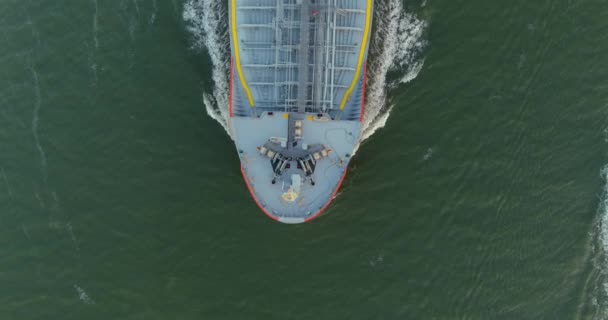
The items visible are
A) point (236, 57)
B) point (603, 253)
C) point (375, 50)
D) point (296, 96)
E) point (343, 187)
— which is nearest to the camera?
point (296, 96)

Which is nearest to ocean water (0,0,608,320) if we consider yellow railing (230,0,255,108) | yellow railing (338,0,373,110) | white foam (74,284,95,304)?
white foam (74,284,95,304)

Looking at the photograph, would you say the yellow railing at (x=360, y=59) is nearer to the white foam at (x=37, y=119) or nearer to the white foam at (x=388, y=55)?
the white foam at (x=388, y=55)

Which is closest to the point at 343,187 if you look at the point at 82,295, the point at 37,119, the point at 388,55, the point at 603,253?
the point at 388,55

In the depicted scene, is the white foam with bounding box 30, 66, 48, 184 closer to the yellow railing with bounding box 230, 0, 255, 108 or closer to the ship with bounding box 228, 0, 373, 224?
the ship with bounding box 228, 0, 373, 224

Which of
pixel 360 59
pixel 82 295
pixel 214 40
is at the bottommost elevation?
pixel 82 295

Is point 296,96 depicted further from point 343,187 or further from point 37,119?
point 37,119

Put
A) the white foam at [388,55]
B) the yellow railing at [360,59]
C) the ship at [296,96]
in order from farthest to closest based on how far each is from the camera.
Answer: the white foam at [388,55] → the yellow railing at [360,59] → the ship at [296,96]

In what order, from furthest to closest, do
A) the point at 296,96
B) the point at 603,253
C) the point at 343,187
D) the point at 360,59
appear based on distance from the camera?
the point at 603,253 → the point at 343,187 → the point at 360,59 → the point at 296,96

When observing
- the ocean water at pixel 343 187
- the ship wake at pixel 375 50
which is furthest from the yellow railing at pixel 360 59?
the ocean water at pixel 343 187
